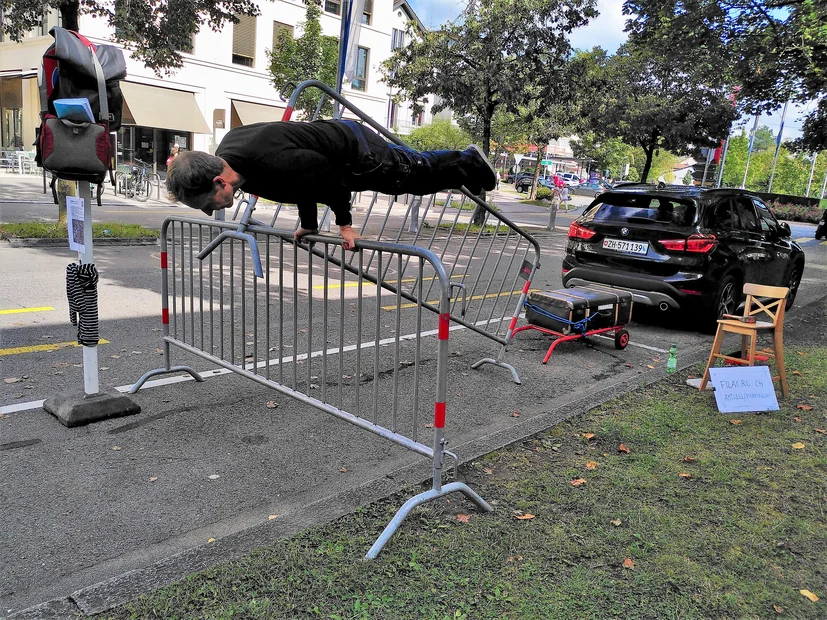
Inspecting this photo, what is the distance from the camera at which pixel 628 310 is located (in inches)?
283

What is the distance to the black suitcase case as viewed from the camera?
21.8 ft

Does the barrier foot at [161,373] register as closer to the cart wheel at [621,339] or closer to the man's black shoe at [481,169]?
the man's black shoe at [481,169]

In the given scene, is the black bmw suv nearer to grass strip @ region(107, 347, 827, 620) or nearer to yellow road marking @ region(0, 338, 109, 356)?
grass strip @ region(107, 347, 827, 620)

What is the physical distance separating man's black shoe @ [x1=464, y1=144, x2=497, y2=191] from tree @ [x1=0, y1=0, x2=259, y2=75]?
30.9 ft

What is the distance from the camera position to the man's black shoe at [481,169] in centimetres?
485

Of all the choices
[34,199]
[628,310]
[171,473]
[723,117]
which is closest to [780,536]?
[171,473]

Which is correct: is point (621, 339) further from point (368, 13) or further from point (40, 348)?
point (368, 13)

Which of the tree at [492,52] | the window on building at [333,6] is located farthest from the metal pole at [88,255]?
the window on building at [333,6]

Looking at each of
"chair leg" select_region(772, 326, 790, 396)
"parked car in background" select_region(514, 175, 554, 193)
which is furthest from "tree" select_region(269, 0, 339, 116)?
"parked car in background" select_region(514, 175, 554, 193)

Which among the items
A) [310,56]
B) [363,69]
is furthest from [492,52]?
[363,69]

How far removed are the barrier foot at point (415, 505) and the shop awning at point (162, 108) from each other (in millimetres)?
26564

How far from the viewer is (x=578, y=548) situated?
10.2 ft

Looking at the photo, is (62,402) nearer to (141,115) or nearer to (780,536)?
(780,536)

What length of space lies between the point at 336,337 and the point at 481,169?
275cm
